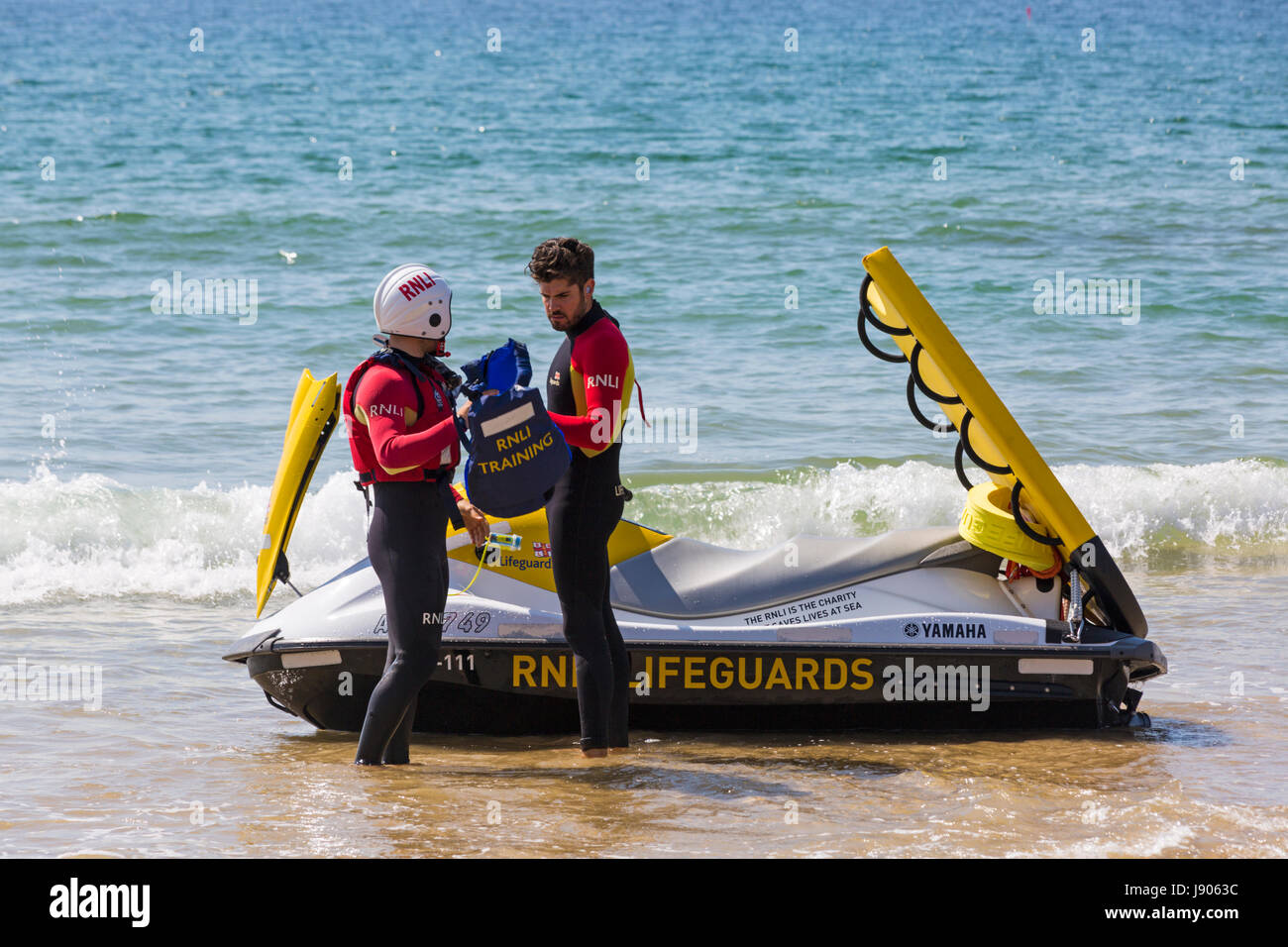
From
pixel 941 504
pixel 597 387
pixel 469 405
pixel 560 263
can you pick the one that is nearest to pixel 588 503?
pixel 597 387

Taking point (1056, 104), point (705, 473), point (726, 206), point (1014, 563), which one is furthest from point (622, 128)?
point (1014, 563)

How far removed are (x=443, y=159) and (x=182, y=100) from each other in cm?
908

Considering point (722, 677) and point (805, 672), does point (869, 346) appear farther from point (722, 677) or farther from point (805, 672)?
point (722, 677)

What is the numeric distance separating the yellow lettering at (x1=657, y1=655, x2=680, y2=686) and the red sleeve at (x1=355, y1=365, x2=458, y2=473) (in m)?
1.25

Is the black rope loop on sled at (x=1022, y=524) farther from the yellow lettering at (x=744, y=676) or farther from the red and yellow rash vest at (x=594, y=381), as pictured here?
the red and yellow rash vest at (x=594, y=381)

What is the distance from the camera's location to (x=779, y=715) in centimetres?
516

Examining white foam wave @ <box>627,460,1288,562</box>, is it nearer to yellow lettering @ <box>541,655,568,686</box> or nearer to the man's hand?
yellow lettering @ <box>541,655,568,686</box>

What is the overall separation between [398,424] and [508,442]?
1.06 ft

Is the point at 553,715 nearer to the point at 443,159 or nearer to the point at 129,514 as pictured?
the point at 129,514

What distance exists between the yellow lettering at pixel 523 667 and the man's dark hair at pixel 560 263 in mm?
1385

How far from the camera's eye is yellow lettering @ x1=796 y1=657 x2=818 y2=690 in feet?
Answer: 16.6

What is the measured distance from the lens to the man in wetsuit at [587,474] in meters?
4.48

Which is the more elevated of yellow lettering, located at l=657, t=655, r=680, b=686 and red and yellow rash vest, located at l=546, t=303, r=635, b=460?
→ red and yellow rash vest, located at l=546, t=303, r=635, b=460

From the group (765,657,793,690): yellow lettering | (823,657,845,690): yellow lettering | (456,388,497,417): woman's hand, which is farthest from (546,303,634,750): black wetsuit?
(823,657,845,690): yellow lettering
